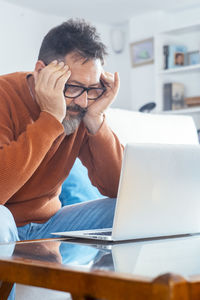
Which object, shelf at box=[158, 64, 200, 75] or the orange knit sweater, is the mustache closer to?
the orange knit sweater

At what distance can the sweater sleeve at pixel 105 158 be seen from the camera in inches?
59.6

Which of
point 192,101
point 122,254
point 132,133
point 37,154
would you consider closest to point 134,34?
point 192,101

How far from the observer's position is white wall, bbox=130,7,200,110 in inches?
202

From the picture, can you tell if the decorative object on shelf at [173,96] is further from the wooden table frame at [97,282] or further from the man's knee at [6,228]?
the wooden table frame at [97,282]

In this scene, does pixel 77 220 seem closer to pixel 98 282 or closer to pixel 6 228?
pixel 6 228

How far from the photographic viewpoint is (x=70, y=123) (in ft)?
4.79

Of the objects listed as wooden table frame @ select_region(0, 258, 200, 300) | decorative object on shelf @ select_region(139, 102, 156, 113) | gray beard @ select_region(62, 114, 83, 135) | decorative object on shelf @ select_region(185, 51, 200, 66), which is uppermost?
decorative object on shelf @ select_region(185, 51, 200, 66)

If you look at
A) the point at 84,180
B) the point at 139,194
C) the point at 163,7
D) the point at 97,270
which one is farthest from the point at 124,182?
the point at 163,7

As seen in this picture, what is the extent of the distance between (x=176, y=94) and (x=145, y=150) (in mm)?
4062

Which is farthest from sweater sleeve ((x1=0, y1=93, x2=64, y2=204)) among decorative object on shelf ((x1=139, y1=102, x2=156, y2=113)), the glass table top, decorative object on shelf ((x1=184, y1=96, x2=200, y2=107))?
decorative object on shelf ((x1=184, y1=96, x2=200, y2=107))

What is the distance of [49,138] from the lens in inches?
50.4

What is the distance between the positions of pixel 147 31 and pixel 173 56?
51 centimetres

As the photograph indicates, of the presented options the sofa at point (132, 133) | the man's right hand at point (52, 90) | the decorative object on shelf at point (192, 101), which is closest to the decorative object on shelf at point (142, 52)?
the decorative object on shelf at point (192, 101)

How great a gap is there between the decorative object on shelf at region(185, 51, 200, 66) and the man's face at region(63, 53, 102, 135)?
141 inches
